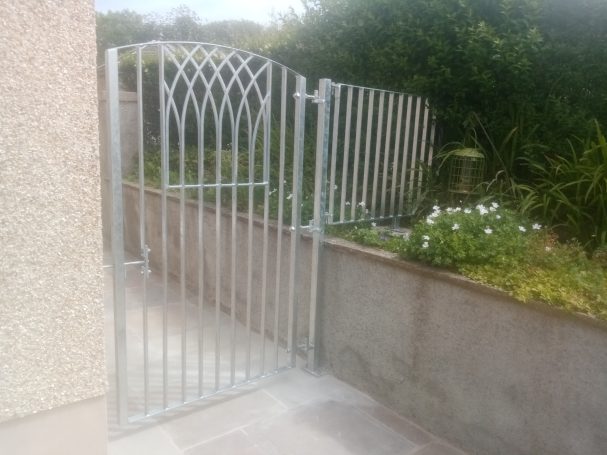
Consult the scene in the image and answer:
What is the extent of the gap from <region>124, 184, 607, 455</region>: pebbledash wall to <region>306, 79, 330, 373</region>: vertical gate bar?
71mm

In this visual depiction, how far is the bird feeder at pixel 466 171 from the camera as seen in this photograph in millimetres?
3709

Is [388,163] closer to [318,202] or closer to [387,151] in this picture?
[387,151]

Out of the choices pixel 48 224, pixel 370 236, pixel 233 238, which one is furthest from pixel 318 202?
pixel 48 224

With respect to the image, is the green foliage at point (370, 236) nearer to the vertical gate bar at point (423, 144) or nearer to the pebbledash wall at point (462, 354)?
the pebbledash wall at point (462, 354)

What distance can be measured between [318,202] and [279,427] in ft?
4.74

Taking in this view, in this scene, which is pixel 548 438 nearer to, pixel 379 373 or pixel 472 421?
pixel 472 421

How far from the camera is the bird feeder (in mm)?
3709

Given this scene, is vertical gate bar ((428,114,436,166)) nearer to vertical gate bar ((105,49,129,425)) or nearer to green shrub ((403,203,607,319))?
green shrub ((403,203,607,319))

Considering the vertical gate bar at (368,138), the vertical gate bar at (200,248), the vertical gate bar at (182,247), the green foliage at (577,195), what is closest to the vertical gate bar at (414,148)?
the vertical gate bar at (368,138)

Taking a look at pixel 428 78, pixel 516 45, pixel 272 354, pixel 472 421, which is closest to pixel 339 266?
pixel 272 354

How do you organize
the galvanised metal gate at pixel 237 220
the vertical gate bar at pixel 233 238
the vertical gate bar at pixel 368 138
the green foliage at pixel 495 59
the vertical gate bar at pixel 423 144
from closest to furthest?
the galvanised metal gate at pixel 237 220, the vertical gate bar at pixel 233 238, the vertical gate bar at pixel 368 138, the green foliage at pixel 495 59, the vertical gate bar at pixel 423 144

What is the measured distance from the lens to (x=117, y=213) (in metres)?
2.44

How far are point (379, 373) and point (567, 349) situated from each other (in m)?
1.22

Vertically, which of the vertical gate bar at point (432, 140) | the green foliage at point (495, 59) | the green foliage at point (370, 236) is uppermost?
the green foliage at point (495, 59)
